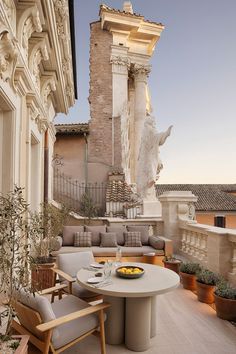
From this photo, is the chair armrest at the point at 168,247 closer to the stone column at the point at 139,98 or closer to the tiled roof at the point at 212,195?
the stone column at the point at 139,98

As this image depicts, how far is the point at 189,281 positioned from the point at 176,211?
7.07 feet

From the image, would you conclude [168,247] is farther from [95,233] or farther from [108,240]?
[95,233]

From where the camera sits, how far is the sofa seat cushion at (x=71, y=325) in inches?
92.9

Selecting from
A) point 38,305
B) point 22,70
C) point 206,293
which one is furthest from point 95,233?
point 38,305

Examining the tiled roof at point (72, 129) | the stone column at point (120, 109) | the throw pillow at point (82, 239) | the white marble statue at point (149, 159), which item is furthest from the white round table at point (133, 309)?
the tiled roof at point (72, 129)

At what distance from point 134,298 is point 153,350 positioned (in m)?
0.54

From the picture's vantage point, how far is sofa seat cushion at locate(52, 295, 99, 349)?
2359 mm

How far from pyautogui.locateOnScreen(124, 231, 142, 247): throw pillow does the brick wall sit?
20.8 ft

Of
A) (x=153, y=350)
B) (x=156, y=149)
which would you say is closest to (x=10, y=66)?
(x=153, y=350)

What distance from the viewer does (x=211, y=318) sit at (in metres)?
3.58

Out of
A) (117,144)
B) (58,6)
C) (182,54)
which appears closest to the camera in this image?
(58,6)

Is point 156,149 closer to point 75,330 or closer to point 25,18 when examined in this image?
point 25,18

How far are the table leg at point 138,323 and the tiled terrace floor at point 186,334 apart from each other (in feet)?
0.30

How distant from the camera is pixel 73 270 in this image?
3938 mm
